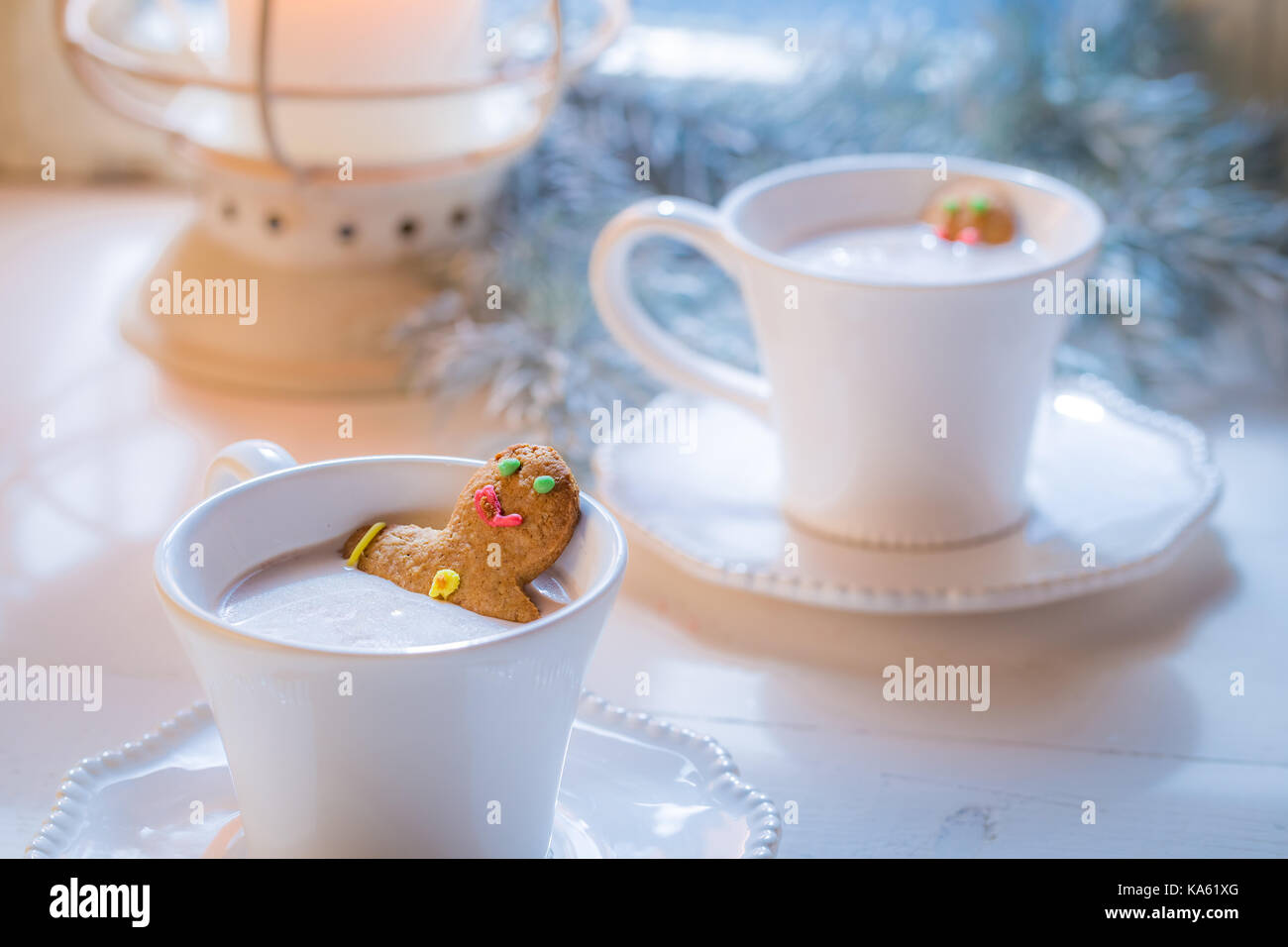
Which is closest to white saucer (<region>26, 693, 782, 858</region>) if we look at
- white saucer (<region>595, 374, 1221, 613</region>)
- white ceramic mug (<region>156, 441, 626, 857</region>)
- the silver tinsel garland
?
white ceramic mug (<region>156, 441, 626, 857</region>)

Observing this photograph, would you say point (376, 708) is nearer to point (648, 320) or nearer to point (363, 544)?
point (363, 544)

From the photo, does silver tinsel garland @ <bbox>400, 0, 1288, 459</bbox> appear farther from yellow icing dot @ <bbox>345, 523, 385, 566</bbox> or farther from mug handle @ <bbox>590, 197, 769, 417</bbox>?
yellow icing dot @ <bbox>345, 523, 385, 566</bbox>

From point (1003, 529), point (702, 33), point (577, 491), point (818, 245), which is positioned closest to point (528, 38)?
point (702, 33)

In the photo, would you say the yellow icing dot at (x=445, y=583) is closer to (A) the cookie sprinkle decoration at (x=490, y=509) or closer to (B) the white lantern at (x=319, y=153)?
(A) the cookie sprinkle decoration at (x=490, y=509)

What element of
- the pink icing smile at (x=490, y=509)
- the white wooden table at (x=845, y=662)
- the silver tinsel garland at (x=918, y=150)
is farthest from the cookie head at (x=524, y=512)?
the silver tinsel garland at (x=918, y=150)

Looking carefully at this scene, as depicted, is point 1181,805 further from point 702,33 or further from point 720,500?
point 702,33

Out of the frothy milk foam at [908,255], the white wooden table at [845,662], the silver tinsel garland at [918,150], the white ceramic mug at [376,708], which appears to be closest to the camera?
the white ceramic mug at [376,708]

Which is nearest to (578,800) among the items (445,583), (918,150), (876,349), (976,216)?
(445,583)
